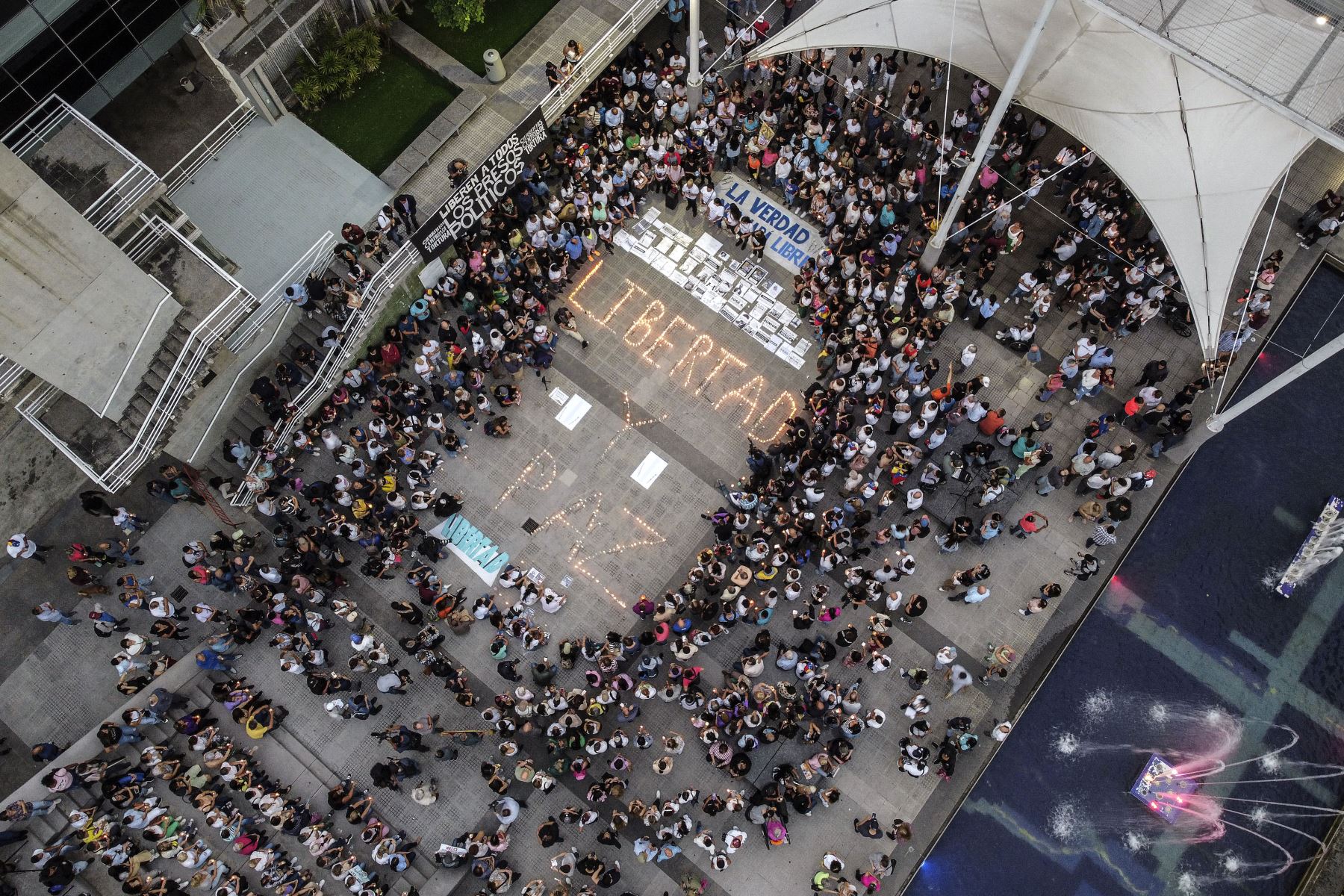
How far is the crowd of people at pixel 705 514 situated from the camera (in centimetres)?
1989

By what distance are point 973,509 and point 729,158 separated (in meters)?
11.8

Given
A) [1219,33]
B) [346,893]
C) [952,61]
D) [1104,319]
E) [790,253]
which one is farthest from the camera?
[790,253]

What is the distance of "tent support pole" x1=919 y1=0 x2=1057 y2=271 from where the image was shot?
17.5 m

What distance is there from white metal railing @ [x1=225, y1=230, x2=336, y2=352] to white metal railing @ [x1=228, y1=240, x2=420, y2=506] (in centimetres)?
161

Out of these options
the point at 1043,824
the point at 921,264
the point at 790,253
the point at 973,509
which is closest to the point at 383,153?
the point at 790,253

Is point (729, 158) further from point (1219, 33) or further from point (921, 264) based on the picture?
point (1219, 33)

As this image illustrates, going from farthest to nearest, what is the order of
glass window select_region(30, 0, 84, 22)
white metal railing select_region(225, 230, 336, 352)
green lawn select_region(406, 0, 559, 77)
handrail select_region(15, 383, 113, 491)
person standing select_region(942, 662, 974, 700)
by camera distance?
1. green lawn select_region(406, 0, 559, 77)
2. white metal railing select_region(225, 230, 336, 352)
3. handrail select_region(15, 383, 113, 491)
4. person standing select_region(942, 662, 974, 700)
5. glass window select_region(30, 0, 84, 22)

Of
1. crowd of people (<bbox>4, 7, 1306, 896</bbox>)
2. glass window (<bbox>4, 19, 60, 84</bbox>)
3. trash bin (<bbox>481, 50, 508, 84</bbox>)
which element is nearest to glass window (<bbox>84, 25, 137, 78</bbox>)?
glass window (<bbox>4, 19, 60, 84</bbox>)

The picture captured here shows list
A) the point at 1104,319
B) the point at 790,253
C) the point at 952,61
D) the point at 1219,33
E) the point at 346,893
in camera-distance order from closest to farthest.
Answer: the point at 1219,33 → the point at 346,893 → the point at 952,61 → the point at 1104,319 → the point at 790,253

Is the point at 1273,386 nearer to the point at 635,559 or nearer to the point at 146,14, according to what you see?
the point at 635,559

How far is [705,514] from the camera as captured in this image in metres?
22.6

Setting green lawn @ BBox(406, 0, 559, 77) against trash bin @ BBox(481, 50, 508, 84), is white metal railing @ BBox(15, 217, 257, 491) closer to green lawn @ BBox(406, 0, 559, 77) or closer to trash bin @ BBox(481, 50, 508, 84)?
trash bin @ BBox(481, 50, 508, 84)

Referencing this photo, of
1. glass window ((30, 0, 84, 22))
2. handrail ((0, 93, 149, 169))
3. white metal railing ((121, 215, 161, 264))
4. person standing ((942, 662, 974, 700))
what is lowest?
white metal railing ((121, 215, 161, 264))

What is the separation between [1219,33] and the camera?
1576 cm
